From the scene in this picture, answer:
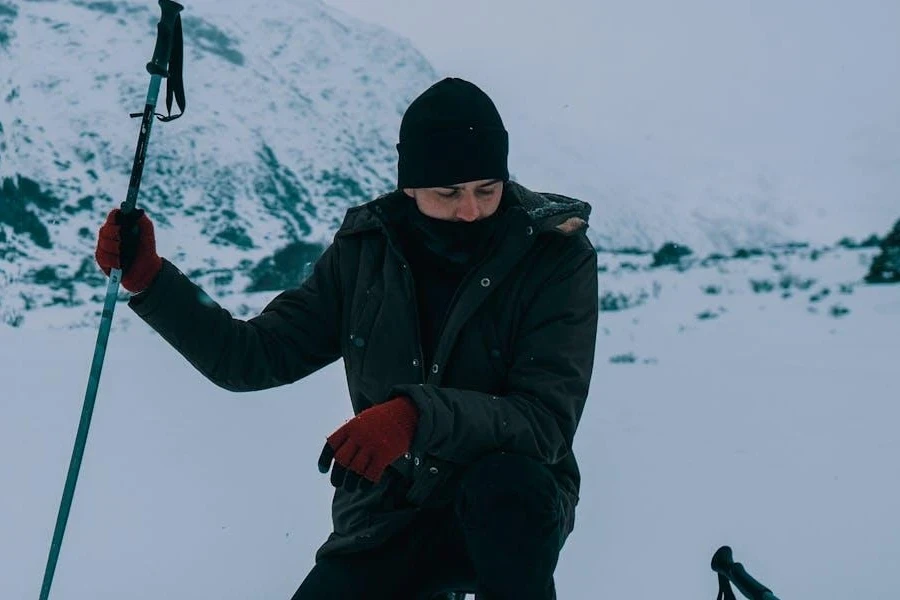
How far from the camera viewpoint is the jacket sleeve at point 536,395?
1352 mm

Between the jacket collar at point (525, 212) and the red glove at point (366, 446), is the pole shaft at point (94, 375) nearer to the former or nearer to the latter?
the jacket collar at point (525, 212)

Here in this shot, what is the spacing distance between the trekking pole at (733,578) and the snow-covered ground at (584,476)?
2.54 ft

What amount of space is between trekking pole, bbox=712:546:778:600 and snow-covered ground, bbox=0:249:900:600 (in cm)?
77

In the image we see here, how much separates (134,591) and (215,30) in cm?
3452

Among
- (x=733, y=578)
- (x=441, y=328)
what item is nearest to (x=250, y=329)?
(x=441, y=328)

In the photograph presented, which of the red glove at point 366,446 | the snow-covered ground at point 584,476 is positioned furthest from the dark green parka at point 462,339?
the snow-covered ground at point 584,476

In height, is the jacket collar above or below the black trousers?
above

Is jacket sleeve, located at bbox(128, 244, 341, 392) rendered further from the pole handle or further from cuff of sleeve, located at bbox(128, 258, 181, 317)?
the pole handle

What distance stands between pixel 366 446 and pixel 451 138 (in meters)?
0.67

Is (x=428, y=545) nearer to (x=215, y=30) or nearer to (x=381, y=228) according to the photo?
(x=381, y=228)

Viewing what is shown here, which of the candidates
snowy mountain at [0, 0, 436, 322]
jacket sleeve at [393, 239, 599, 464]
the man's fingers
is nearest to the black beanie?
jacket sleeve at [393, 239, 599, 464]

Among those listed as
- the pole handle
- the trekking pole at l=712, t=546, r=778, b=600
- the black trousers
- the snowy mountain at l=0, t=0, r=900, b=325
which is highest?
the snowy mountain at l=0, t=0, r=900, b=325

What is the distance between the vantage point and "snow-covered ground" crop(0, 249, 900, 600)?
2.43 m

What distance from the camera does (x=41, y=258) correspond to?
16.2m
